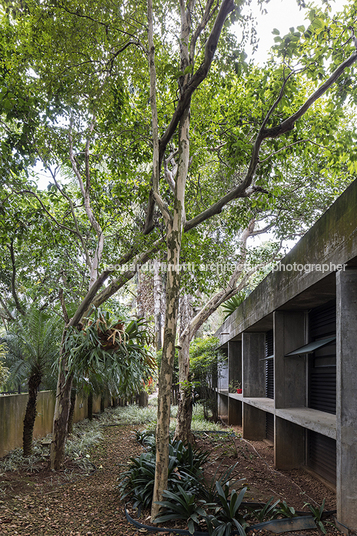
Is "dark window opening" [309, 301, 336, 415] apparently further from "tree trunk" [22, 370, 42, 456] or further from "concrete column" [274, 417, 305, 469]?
"tree trunk" [22, 370, 42, 456]

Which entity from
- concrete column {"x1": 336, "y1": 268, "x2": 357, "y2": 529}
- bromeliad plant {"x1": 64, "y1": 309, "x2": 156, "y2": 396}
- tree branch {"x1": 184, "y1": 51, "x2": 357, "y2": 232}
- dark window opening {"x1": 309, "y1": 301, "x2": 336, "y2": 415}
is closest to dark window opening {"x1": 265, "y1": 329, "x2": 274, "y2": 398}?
dark window opening {"x1": 309, "y1": 301, "x2": 336, "y2": 415}

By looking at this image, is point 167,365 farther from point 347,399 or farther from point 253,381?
point 253,381

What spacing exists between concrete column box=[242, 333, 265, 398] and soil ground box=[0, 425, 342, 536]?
191cm

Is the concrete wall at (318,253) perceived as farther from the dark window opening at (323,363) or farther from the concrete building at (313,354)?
the dark window opening at (323,363)

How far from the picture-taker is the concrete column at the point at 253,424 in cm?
952

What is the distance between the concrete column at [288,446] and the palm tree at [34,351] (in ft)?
13.4

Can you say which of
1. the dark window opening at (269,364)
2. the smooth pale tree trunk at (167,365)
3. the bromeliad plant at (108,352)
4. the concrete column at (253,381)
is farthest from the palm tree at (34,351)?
the dark window opening at (269,364)

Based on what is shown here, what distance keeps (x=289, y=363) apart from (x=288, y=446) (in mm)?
1364

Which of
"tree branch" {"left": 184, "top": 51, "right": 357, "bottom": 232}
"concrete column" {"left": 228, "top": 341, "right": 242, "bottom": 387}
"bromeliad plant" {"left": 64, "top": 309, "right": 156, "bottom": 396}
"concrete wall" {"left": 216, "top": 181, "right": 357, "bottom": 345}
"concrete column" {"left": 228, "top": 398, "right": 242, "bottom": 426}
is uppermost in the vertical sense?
"tree branch" {"left": 184, "top": 51, "right": 357, "bottom": 232}

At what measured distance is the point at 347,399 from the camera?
3.91m

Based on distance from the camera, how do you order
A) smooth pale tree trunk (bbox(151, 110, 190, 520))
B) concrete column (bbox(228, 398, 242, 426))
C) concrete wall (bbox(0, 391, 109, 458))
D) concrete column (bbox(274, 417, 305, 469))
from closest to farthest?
1. smooth pale tree trunk (bbox(151, 110, 190, 520))
2. concrete column (bbox(274, 417, 305, 469))
3. concrete wall (bbox(0, 391, 109, 458))
4. concrete column (bbox(228, 398, 242, 426))

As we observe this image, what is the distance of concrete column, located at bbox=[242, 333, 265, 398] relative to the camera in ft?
32.4

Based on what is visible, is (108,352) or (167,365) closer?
(167,365)

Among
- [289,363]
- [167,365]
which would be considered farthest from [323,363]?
[167,365]
